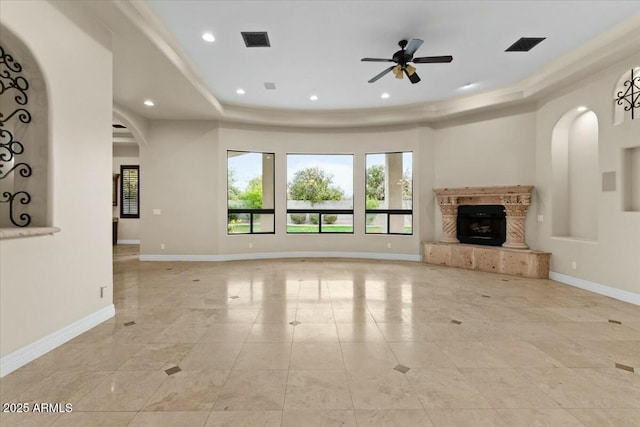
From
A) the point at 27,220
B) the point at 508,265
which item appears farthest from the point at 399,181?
the point at 27,220

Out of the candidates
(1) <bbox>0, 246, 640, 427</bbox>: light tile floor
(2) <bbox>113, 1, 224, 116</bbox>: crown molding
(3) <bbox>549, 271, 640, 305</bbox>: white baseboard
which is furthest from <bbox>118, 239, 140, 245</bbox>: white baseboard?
(3) <bbox>549, 271, 640, 305</bbox>: white baseboard

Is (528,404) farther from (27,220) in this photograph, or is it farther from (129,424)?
(27,220)

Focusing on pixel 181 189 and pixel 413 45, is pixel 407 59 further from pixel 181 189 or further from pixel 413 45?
pixel 181 189

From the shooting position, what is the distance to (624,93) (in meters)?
4.12

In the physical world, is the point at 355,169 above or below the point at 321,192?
above

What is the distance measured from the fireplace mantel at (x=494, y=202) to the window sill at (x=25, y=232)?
671cm

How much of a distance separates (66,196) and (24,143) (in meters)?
0.56

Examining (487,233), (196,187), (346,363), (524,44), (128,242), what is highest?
(524,44)

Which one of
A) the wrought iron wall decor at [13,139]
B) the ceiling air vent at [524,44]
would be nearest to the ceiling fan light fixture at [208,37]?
the wrought iron wall decor at [13,139]

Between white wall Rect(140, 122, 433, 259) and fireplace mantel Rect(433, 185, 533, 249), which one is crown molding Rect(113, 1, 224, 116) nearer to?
white wall Rect(140, 122, 433, 259)

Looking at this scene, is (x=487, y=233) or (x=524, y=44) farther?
(x=487, y=233)

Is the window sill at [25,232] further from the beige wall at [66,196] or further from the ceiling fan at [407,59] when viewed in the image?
the ceiling fan at [407,59]

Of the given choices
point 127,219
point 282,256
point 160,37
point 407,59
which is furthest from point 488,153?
point 127,219

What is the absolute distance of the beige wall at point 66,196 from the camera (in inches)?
91.7
